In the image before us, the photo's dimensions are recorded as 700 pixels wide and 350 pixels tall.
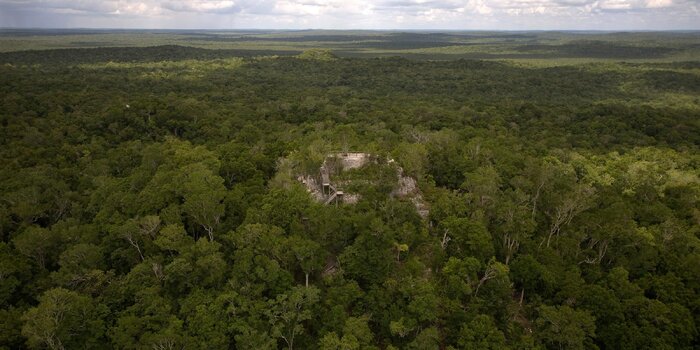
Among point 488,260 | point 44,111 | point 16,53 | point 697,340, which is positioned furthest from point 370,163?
point 16,53

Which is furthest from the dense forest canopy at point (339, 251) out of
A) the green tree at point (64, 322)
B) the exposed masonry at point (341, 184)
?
the exposed masonry at point (341, 184)

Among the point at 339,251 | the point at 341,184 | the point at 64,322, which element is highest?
the point at 341,184

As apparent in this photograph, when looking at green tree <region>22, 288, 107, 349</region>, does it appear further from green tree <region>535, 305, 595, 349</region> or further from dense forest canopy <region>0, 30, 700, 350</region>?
green tree <region>535, 305, 595, 349</region>

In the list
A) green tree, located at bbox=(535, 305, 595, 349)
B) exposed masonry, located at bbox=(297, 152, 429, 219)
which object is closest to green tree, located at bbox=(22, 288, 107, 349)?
exposed masonry, located at bbox=(297, 152, 429, 219)

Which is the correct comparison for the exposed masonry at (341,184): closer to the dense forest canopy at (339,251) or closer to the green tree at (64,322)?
the dense forest canopy at (339,251)

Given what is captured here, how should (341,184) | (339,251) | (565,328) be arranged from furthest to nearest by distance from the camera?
(341,184)
(339,251)
(565,328)

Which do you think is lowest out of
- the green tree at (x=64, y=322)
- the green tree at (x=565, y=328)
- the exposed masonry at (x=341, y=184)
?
the green tree at (x=565, y=328)

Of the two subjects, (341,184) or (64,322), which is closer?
(64,322)

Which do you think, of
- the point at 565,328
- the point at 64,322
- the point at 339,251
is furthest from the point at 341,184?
the point at 64,322

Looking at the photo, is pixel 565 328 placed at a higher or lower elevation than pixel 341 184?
lower

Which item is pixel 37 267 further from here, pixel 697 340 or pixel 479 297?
pixel 697 340

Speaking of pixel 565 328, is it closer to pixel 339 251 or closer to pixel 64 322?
pixel 339 251
